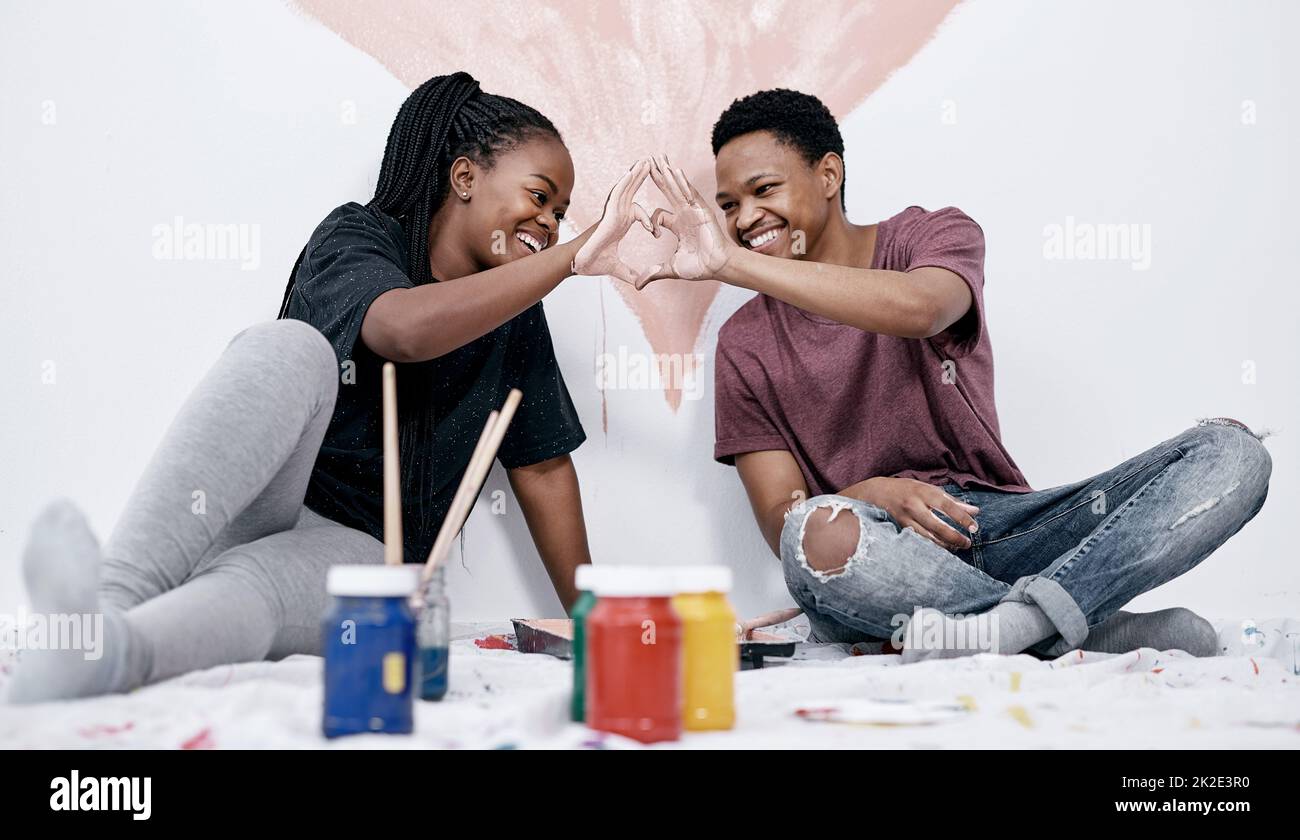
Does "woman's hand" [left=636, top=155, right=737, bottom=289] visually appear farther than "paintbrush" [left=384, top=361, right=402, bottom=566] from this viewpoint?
Yes

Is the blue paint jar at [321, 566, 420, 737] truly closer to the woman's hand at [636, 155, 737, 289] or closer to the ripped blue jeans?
the ripped blue jeans

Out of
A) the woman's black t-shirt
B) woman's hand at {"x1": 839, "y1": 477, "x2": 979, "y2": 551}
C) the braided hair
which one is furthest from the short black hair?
woman's hand at {"x1": 839, "y1": 477, "x2": 979, "y2": 551}

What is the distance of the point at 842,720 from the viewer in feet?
2.57

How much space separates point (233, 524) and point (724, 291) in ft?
2.84

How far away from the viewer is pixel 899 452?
1.44 metres

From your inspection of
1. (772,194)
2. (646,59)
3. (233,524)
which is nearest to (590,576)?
(233,524)

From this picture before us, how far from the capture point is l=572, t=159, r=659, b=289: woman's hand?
130 centimetres

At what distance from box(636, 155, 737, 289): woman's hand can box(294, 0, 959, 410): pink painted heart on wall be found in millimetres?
146

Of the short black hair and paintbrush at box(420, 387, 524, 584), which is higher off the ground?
the short black hair

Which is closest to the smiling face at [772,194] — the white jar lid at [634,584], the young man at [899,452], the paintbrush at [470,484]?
the young man at [899,452]
